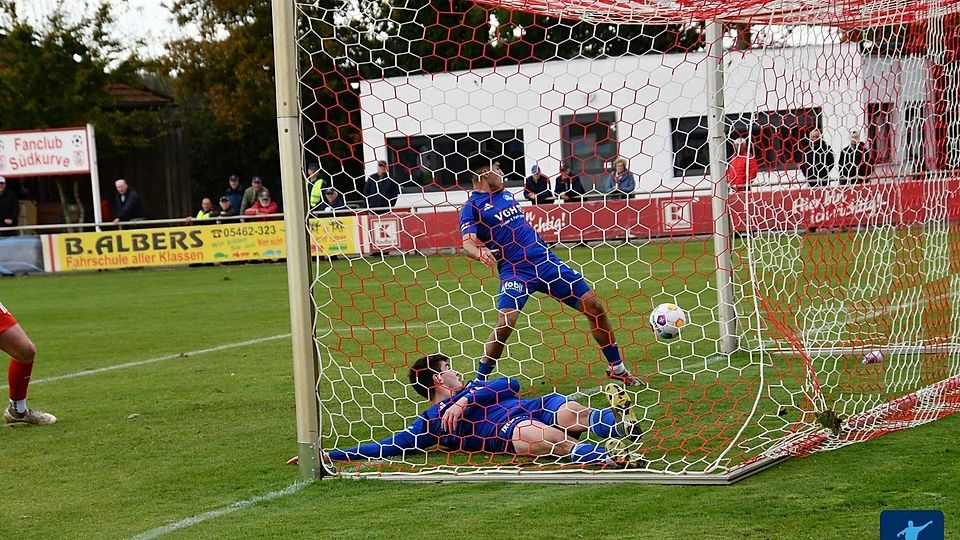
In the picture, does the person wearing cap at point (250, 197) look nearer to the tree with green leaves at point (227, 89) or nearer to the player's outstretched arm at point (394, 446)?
the tree with green leaves at point (227, 89)

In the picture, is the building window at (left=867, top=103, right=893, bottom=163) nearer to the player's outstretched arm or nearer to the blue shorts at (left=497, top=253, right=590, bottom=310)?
the blue shorts at (left=497, top=253, right=590, bottom=310)

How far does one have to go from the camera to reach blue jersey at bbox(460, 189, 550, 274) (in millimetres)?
8297

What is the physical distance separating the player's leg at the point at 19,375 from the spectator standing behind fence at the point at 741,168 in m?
4.68

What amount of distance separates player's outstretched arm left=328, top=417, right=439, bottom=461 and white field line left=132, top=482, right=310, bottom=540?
0.37 m

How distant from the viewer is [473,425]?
6.32 metres

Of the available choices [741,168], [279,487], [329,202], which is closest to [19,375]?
[329,202]

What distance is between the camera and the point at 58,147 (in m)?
26.1

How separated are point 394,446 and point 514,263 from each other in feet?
7.74

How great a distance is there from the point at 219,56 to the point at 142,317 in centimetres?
2269

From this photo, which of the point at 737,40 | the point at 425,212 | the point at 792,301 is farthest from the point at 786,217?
the point at 425,212

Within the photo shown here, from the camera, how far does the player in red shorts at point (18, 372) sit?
25.8ft

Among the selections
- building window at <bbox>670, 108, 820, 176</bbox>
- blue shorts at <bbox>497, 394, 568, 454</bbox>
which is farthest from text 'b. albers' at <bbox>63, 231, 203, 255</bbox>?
blue shorts at <bbox>497, 394, 568, 454</bbox>

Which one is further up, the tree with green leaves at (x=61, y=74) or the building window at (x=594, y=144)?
the tree with green leaves at (x=61, y=74)

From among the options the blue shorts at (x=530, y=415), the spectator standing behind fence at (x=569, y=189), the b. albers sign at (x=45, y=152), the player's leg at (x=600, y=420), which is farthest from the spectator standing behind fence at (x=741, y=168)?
the b. albers sign at (x=45, y=152)
